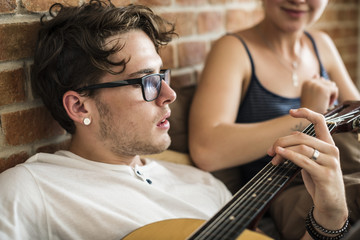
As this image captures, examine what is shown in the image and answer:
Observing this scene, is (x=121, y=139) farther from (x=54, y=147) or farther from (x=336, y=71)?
(x=336, y=71)

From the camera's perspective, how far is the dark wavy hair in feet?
3.48

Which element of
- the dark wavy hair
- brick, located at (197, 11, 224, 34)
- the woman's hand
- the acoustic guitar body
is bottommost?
the acoustic guitar body

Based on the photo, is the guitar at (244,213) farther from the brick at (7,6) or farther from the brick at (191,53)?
the brick at (191,53)

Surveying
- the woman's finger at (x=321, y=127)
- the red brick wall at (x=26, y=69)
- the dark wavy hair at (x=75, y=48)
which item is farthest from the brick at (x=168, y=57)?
the woman's finger at (x=321, y=127)

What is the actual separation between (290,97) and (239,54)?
27cm

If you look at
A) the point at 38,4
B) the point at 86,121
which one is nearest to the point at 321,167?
the point at 86,121

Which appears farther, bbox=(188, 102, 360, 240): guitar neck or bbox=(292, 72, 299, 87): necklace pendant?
bbox=(292, 72, 299, 87): necklace pendant

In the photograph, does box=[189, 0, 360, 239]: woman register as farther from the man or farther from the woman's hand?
the man

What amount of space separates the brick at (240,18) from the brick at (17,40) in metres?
1.14

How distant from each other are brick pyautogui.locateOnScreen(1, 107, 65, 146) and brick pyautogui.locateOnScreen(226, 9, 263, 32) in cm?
115

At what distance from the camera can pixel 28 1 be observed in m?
1.11

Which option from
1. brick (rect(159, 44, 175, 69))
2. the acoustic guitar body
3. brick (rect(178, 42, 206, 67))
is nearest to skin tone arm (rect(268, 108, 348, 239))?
the acoustic guitar body

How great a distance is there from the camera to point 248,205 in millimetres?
803

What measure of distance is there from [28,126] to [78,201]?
32cm
